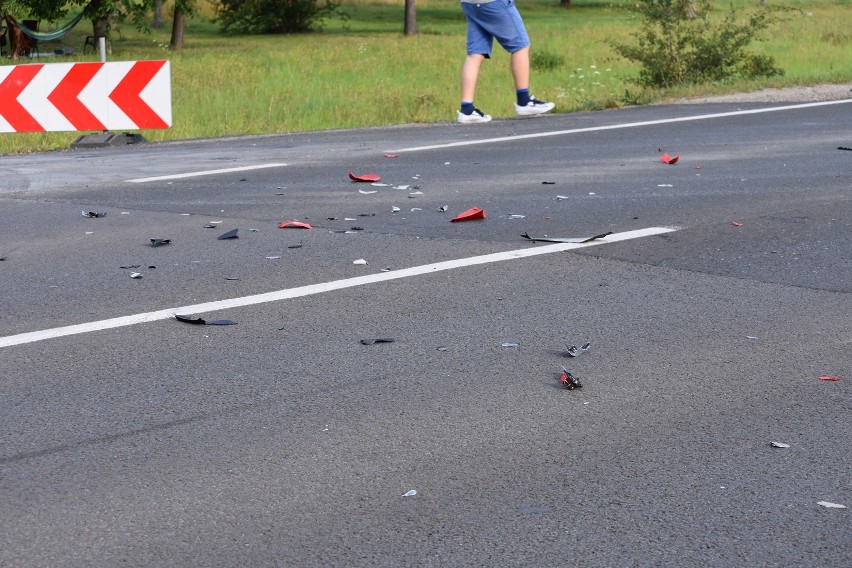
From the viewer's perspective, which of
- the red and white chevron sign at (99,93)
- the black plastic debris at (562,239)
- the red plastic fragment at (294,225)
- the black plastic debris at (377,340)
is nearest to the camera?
the black plastic debris at (377,340)

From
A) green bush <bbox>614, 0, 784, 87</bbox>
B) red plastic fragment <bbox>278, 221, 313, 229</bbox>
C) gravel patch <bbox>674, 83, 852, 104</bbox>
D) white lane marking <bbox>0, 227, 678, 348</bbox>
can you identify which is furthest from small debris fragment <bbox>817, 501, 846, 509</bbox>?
green bush <bbox>614, 0, 784, 87</bbox>

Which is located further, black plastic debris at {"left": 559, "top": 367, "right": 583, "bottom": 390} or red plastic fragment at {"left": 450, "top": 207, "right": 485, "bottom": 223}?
red plastic fragment at {"left": 450, "top": 207, "right": 485, "bottom": 223}

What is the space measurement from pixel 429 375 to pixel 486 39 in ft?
29.6

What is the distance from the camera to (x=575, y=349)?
5.31 meters

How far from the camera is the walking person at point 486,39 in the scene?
13258 millimetres

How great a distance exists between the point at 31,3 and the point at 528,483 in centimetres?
3691

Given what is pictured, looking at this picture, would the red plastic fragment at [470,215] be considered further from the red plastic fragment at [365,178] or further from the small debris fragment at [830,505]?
the small debris fragment at [830,505]

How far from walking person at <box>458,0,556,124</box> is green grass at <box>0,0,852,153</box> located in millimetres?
1884

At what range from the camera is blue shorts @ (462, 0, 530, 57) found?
522 inches

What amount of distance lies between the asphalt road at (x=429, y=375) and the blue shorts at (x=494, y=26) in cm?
414

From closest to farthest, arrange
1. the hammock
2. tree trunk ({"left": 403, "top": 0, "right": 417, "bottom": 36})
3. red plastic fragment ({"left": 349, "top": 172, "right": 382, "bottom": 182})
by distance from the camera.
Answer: red plastic fragment ({"left": 349, "top": 172, "right": 382, "bottom": 182})
the hammock
tree trunk ({"left": 403, "top": 0, "right": 417, "bottom": 36})

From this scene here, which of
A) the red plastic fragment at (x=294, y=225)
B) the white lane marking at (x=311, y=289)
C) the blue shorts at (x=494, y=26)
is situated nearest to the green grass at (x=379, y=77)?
the blue shorts at (x=494, y=26)

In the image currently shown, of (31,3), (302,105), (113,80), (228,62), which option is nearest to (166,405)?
(113,80)

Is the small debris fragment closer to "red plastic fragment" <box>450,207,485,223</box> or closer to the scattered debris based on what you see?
the scattered debris
